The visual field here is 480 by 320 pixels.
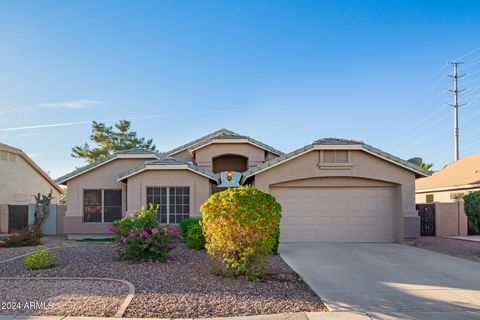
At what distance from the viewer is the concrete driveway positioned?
6.55 m

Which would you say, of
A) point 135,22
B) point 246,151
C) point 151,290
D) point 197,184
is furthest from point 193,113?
point 151,290

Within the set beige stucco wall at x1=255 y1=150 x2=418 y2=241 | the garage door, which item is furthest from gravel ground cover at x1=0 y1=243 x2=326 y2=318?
beige stucco wall at x1=255 y1=150 x2=418 y2=241

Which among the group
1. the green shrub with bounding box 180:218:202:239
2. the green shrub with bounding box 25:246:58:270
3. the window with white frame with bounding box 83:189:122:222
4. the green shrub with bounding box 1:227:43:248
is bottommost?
the green shrub with bounding box 1:227:43:248

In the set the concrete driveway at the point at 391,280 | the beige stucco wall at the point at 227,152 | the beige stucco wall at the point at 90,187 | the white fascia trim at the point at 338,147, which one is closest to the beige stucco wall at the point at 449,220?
the concrete driveway at the point at 391,280

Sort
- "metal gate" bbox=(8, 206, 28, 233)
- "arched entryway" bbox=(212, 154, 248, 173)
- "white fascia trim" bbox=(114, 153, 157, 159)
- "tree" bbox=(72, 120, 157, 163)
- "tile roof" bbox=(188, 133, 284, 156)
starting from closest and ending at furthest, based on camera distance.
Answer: "white fascia trim" bbox=(114, 153, 157, 159), "tile roof" bbox=(188, 133, 284, 156), "arched entryway" bbox=(212, 154, 248, 173), "metal gate" bbox=(8, 206, 28, 233), "tree" bbox=(72, 120, 157, 163)

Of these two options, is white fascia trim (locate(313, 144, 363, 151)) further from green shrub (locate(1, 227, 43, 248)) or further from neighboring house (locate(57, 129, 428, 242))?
green shrub (locate(1, 227, 43, 248))

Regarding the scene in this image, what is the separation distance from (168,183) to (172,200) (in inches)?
29.6

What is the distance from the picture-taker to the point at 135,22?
576 inches

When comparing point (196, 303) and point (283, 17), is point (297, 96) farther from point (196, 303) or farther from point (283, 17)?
point (196, 303)

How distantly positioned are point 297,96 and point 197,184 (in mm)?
5914

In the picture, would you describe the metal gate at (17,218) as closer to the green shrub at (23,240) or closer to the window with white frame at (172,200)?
the green shrub at (23,240)

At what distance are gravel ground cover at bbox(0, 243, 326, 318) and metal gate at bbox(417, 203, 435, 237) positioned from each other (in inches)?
445

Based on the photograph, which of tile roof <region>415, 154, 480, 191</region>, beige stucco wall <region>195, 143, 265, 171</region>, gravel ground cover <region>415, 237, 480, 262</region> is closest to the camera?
gravel ground cover <region>415, 237, 480, 262</region>

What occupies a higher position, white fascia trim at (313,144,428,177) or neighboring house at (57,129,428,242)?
white fascia trim at (313,144,428,177)
